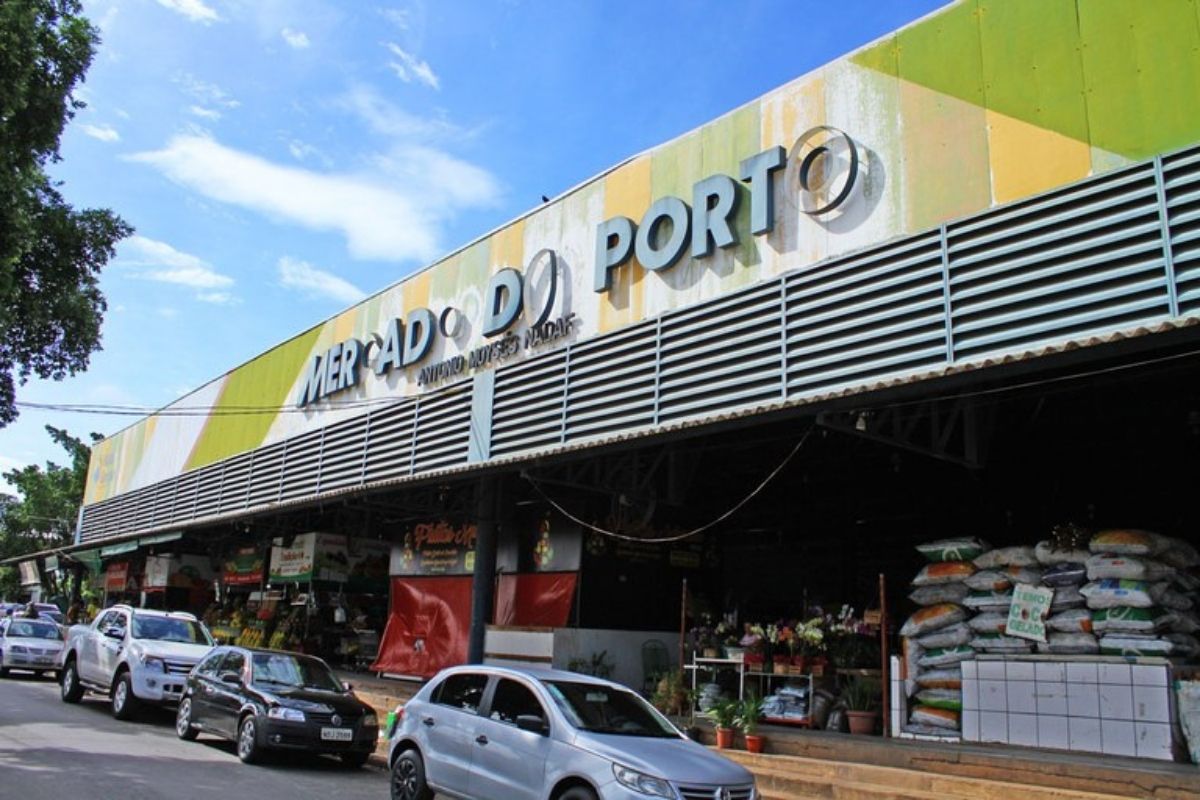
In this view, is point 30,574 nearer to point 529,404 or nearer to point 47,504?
point 47,504

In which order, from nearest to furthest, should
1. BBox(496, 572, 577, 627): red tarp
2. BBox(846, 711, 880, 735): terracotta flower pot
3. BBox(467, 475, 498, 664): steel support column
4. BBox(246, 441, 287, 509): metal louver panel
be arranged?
BBox(846, 711, 880, 735): terracotta flower pot < BBox(496, 572, 577, 627): red tarp < BBox(467, 475, 498, 664): steel support column < BBox(246, 441, 287, 509): metal louver panel

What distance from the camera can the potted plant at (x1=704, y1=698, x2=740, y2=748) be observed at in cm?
1116

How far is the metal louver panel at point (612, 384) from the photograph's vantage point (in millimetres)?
12164

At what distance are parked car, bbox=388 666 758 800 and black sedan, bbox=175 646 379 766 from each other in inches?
105

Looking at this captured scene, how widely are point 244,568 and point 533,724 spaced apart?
2186 cm

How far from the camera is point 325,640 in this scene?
76.9 ft

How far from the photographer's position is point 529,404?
14141mm

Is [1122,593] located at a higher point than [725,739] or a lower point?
higher

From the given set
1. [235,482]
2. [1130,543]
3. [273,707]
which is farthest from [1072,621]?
[235,482]

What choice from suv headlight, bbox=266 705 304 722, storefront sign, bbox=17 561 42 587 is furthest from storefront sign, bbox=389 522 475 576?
storefront sign, bbox=17 561 42 587

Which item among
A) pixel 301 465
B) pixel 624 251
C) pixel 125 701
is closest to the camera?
pixel 624 251

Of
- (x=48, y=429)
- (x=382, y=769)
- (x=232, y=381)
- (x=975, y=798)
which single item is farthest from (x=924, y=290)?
(x=48, y=429)

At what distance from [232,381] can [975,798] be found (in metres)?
23.5

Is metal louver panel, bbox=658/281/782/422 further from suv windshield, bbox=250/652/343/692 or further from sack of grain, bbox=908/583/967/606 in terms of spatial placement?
suv windshield, bbox=250/652/343/692
